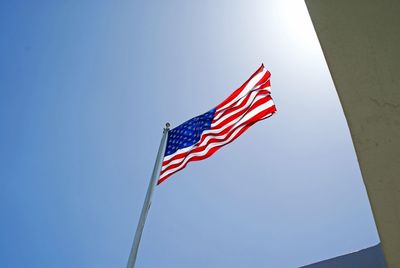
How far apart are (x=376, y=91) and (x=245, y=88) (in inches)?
219

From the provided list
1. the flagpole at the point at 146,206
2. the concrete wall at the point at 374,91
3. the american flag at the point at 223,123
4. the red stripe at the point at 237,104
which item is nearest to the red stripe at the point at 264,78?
the american flag at the point at 223,123

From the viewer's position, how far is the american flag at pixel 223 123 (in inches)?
258

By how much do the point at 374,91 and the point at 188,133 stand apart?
5833 millimetres

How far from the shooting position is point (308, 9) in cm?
154

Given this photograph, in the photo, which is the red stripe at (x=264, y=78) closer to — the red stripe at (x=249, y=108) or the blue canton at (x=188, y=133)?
the red stripe at (x=249, y=108)

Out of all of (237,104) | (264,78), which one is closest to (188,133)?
(237,104)

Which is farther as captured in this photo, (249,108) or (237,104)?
(237,104)

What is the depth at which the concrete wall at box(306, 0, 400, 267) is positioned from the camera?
4.16ft

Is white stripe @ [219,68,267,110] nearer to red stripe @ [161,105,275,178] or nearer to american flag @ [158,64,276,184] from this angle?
american flag @ [158,64,276,184]

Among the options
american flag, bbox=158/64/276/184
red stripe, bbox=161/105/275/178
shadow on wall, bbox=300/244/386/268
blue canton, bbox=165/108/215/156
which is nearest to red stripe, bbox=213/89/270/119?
american flag, bbox=158/64/276/184

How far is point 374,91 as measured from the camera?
133 cm

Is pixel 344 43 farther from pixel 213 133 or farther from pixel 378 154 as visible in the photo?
pixel 213 133

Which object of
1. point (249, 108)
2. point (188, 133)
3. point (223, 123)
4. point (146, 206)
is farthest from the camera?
point (188, 133)

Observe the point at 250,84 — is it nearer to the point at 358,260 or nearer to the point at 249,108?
the point at 249,108
